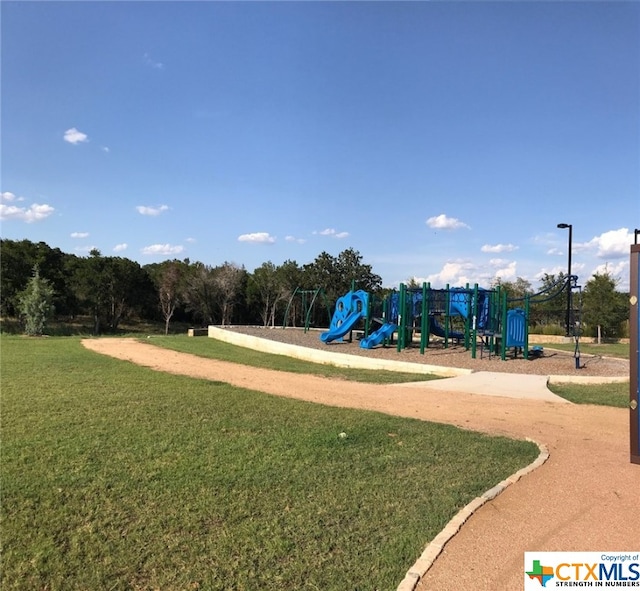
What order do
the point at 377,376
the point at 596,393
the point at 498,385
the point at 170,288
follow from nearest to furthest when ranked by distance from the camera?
the point at 596,393 → the point at 498,385 → the point at 377,376 → the point at 170,288

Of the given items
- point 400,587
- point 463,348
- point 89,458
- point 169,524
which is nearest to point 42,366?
point 89,458

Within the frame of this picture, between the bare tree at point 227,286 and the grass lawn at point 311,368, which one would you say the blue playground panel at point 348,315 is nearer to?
the grass lawn at point 311,368

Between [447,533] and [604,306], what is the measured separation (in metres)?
26.2

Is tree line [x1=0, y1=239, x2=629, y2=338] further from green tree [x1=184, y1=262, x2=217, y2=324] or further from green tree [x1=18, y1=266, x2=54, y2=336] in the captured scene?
green tree [x1=18, y1=266, x2=54, y2=336]

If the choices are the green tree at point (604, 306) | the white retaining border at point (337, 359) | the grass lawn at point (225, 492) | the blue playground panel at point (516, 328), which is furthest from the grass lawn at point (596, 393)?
the green tree at point (604, 306)

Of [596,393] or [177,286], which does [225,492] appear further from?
[177,286]

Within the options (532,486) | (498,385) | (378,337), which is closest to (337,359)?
(378,337)

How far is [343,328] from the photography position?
2027 cm

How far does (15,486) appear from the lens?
4219 mm

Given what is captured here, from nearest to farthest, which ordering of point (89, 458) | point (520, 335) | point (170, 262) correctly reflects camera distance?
point (89, 458) → point (520, 335) → point (170, 262)

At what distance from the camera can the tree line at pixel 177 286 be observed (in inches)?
1523

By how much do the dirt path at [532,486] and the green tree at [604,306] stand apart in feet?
65.4

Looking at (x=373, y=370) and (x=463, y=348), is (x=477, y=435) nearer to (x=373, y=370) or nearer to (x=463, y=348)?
(x=373, y=370)

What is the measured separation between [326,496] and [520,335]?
1303 centimetres
